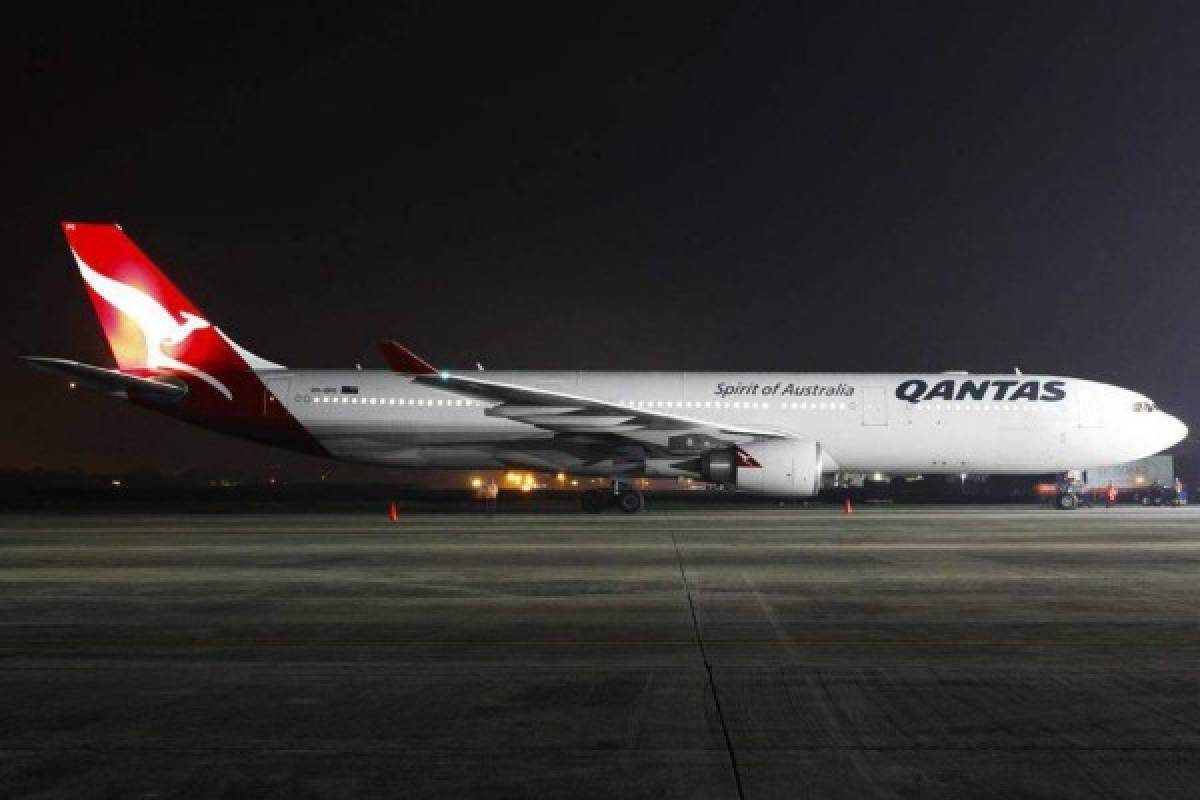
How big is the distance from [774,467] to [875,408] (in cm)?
486

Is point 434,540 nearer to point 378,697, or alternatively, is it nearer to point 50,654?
point 50,654

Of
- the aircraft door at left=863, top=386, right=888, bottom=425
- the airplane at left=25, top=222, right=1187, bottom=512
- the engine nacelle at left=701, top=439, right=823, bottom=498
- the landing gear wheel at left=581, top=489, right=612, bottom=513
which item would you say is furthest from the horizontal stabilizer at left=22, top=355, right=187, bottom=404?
the aircraft door at left=863, top=386, right=888, bottom=425

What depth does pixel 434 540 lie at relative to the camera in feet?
62.0

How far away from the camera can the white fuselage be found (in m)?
29.2

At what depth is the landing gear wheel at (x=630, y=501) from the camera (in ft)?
93.6

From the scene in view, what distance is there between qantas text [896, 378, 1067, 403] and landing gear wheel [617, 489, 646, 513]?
794 cm

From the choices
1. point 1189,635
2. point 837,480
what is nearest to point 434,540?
point 1189,635

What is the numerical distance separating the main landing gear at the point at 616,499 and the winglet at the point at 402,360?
5698 mm

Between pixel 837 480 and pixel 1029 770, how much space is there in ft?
93.7

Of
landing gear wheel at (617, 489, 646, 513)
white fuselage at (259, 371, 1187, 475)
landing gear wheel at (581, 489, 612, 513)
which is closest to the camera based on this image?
landing gear wheel at (617, 489, 646, 513)

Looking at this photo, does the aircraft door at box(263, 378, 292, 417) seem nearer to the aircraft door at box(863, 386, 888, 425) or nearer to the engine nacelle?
the engine nacelle

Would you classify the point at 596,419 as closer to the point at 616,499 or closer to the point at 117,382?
the point at 616,499

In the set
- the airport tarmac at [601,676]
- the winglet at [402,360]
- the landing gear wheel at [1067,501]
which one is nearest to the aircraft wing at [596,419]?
the winglet at [402,360]

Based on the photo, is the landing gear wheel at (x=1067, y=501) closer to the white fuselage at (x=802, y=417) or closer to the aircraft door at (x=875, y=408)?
the white fuselage at (x=802, y=417)
